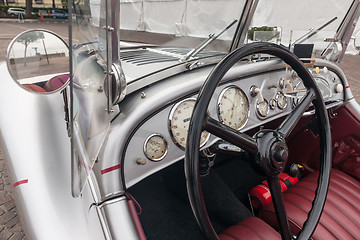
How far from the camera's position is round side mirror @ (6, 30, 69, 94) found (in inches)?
67.1

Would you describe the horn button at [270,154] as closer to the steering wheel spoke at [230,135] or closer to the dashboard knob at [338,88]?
the steering wheel spoke at [230,135]

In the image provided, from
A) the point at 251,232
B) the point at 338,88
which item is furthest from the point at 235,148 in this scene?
the point at 338,88

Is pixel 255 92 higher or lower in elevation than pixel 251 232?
higher

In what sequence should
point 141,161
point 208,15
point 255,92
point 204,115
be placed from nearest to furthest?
point 204,115 → point 141,161 → point 255,92 → point 208,15

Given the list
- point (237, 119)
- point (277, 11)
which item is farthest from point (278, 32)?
point (237, 119)

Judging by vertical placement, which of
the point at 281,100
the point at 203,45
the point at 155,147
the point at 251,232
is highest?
the point at 203,45

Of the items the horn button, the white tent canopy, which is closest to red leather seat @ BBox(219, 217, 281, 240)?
the horn button

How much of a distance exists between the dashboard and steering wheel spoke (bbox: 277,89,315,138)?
281 mm

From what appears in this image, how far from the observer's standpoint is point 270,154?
1044 mm

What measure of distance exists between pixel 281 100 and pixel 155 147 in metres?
0.84

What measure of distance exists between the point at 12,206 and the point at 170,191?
122cm

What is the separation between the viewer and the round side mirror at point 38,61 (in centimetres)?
170

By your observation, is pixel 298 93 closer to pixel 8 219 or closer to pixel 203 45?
pixel 203 45

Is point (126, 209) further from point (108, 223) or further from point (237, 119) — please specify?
point (237, 119)
